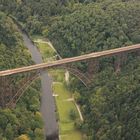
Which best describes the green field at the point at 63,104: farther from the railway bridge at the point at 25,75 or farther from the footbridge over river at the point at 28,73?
the footbridge over river at the point at 28,73

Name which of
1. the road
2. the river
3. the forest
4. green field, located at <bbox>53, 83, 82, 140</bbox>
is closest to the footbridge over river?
the road

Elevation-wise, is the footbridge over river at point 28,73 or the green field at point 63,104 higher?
the footbridge over river at point 28,73

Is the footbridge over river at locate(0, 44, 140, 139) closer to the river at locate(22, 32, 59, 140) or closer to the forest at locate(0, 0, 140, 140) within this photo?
the forest at locate(0, 0, 140, 140)

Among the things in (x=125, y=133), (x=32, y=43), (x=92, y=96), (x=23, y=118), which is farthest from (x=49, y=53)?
(x=125, y=133)

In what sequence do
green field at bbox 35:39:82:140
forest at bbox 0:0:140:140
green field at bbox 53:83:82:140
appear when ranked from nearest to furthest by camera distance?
forest at bbox 0:0:140:140
green field at bbox 53:83:82:140
green field at bbox 35:39:82:140

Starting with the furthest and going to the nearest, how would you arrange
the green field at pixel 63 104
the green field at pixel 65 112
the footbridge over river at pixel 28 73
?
the green field at pixel 63 104, the green field at pixel 65 112, the footbridge over river at pixel 28 73

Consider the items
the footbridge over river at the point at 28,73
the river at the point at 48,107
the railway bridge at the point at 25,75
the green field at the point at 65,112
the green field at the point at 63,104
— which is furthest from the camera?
the river at the point at 48,107

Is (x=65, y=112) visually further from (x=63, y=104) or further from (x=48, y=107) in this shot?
(x=48, y=107)

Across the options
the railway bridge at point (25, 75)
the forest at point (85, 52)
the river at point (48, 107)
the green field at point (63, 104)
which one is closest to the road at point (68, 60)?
the railway bridge at point (25, 75)
